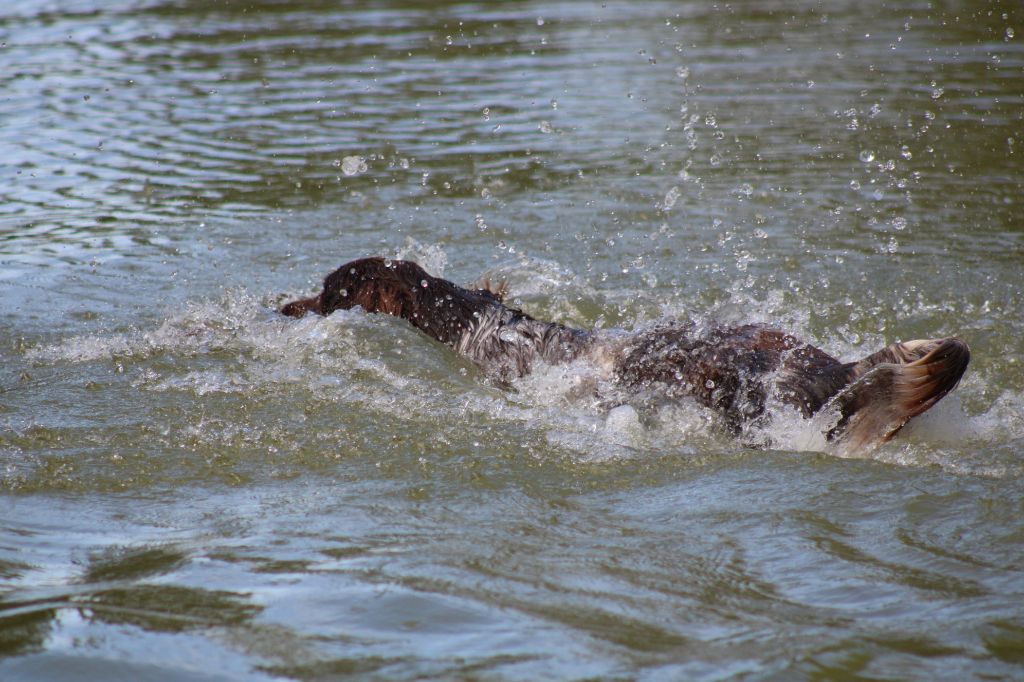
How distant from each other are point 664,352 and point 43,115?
897 cm

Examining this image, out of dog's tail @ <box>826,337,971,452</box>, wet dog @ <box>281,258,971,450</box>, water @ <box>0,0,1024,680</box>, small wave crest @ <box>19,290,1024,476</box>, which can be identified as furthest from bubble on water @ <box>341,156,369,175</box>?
dog's tail @ <box>826,337,971,452</box>

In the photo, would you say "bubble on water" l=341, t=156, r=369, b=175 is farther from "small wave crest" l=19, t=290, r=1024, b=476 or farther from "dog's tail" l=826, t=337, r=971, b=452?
"dog's tail" l=826, t=337, r=971, b=452

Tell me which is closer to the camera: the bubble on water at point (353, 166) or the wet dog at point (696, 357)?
the wet dog at point (696, 357)

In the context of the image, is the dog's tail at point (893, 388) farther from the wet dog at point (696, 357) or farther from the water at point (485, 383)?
the water at point (485, 383)

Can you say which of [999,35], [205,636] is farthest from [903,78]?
[205,636]

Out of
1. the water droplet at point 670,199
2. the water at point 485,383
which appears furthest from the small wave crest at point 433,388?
the water droplet at point 670,199

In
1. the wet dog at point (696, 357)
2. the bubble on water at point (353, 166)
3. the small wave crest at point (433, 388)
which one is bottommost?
the small wave crest at point (433, 388)

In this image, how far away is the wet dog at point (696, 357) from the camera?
433 centimetres

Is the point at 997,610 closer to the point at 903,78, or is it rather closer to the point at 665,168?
the point at 665,168

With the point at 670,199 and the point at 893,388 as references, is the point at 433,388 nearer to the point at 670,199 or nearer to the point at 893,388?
the point at 893,388

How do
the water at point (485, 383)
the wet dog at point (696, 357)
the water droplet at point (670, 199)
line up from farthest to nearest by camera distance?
the water droplet at point (670, 199)
the wet dog at point (696, 357)
the water at point (485, 383)

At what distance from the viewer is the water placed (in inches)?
126

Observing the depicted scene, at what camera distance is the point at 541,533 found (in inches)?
153

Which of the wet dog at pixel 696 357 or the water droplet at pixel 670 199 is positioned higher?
the water droplet at pixel 670 199
